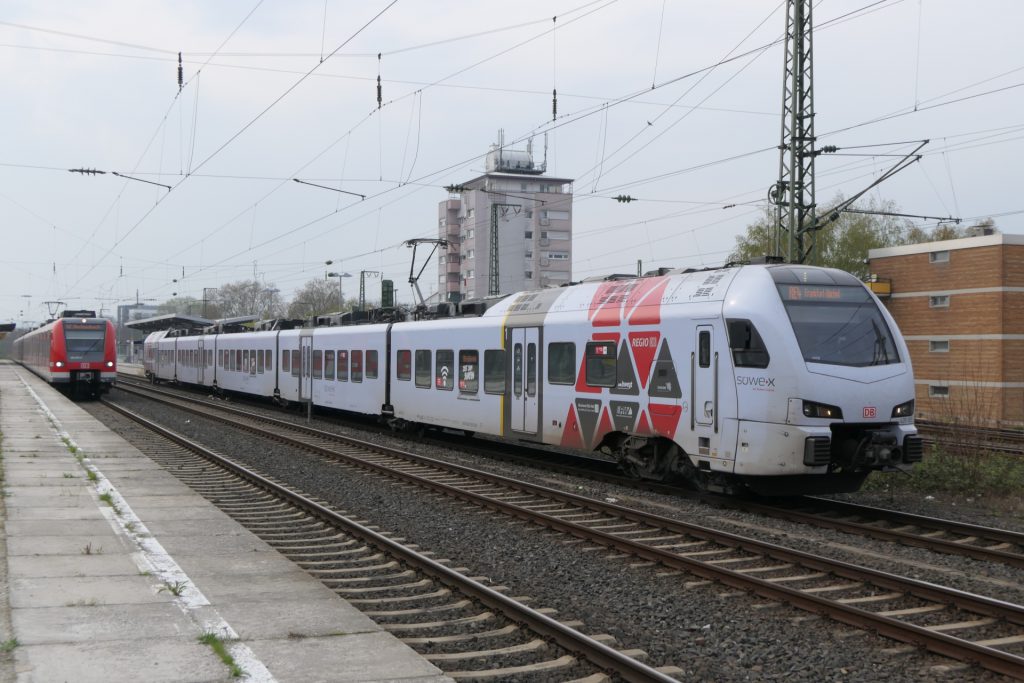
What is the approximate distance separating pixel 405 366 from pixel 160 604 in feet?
47.2

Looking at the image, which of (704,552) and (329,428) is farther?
(329,428)

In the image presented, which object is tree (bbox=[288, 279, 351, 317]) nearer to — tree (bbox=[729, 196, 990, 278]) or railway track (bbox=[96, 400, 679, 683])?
tree (bbox=[729, 196, 990, 278])

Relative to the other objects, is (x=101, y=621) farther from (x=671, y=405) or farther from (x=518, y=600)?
(x=671, y=405)

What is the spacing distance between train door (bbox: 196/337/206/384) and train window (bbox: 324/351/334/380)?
58.8 feet

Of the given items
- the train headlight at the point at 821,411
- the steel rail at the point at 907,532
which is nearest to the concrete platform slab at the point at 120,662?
the steel rail at the point at 907,532

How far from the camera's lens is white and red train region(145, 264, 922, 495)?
36.1ft

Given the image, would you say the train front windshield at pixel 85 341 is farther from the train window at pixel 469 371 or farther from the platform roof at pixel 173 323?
the train window at pixel 469 371

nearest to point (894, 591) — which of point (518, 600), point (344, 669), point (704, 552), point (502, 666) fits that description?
point (704, 552)

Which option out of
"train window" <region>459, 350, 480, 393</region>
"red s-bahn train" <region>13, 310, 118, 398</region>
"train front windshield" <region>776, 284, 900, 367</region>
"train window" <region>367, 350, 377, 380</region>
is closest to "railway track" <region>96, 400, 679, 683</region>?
"train front windshield" <region>776, 284, 900, 367</region>

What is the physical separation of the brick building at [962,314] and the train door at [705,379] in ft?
60.6

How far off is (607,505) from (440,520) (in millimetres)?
2048

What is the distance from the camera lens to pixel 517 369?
53.5 ft

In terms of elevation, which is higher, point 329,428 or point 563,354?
point 563,354

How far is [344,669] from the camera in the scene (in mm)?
5508
